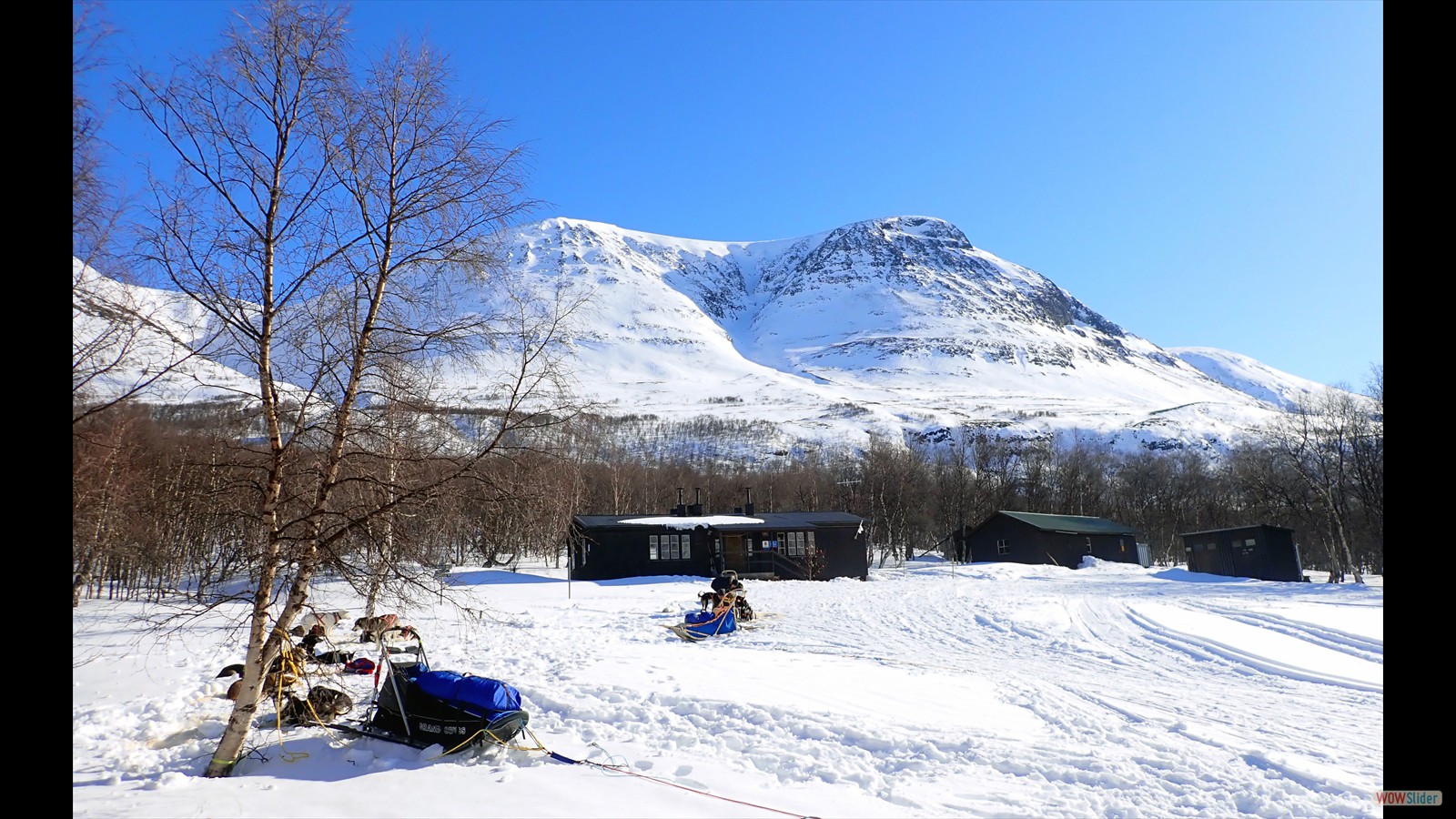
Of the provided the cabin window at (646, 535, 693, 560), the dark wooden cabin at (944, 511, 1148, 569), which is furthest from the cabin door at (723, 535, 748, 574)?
the dark wooden cabin at (944, 511, 1148, 569)

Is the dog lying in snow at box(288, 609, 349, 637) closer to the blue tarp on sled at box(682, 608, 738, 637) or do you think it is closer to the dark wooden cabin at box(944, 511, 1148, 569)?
the blue tarp on sled at box(682, 608, 738, 637)

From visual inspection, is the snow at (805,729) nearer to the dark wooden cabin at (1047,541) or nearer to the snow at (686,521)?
the snow at (686,521)

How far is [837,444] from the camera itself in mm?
106188

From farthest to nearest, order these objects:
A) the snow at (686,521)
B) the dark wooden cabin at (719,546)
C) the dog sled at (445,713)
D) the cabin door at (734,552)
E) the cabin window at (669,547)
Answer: the cabin door at (734,552), the cabin window at (669,547), the snow at (686,521), the dark wooden cabin at (719,546), the dog sled at (445,713)

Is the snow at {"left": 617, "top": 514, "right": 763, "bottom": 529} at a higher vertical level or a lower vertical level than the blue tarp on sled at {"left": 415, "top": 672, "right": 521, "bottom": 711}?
lower

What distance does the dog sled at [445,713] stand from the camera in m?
7.02

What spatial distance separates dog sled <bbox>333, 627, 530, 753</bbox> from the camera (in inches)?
277

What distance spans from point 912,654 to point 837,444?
92876 mm

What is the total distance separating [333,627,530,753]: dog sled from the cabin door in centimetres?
3228

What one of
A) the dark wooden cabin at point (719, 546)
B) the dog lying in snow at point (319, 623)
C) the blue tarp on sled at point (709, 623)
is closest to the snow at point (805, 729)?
the blue tarp on sled at point (709, 623)

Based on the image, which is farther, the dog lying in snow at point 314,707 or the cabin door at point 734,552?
the cabin door at point 734,552

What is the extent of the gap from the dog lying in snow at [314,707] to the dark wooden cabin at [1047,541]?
51253 mm

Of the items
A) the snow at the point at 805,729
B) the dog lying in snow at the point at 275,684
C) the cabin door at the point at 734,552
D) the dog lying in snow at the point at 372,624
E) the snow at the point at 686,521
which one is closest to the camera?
the snow at the point at 805,729
